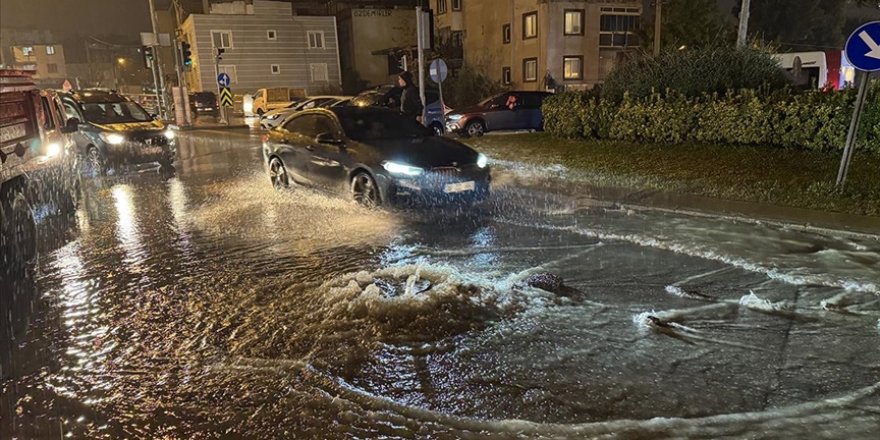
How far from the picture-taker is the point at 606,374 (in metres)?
3.89

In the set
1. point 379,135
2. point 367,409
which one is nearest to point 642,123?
point 379,135

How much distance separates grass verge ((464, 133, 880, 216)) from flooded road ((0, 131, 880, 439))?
1.59 meters

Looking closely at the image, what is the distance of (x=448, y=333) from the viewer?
15.0ft

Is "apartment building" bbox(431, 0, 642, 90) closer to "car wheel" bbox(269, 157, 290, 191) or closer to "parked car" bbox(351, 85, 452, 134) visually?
"parked car" bbox(351, 85, 452, 134)

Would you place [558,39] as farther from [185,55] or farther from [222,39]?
[222,39]

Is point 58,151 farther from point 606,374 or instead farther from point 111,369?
point 606,374

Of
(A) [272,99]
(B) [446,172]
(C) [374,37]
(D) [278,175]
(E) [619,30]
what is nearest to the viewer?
(B) [446,172]

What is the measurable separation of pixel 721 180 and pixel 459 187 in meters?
4.75

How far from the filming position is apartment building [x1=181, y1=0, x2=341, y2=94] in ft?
145

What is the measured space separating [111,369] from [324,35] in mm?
46030

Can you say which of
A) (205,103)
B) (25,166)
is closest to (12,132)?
(25,166)

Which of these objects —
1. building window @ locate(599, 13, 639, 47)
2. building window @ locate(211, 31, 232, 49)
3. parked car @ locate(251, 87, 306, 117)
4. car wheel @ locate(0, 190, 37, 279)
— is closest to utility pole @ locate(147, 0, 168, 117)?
parked car @ locate(251, 87, 306, 117)

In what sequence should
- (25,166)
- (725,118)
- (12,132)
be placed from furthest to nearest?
(725,118) < (25,166) < (12,132)

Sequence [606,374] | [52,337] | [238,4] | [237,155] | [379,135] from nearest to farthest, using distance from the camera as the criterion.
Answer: [606,374] → [52,337] → [379,135] → [237,155] → [238,4]
